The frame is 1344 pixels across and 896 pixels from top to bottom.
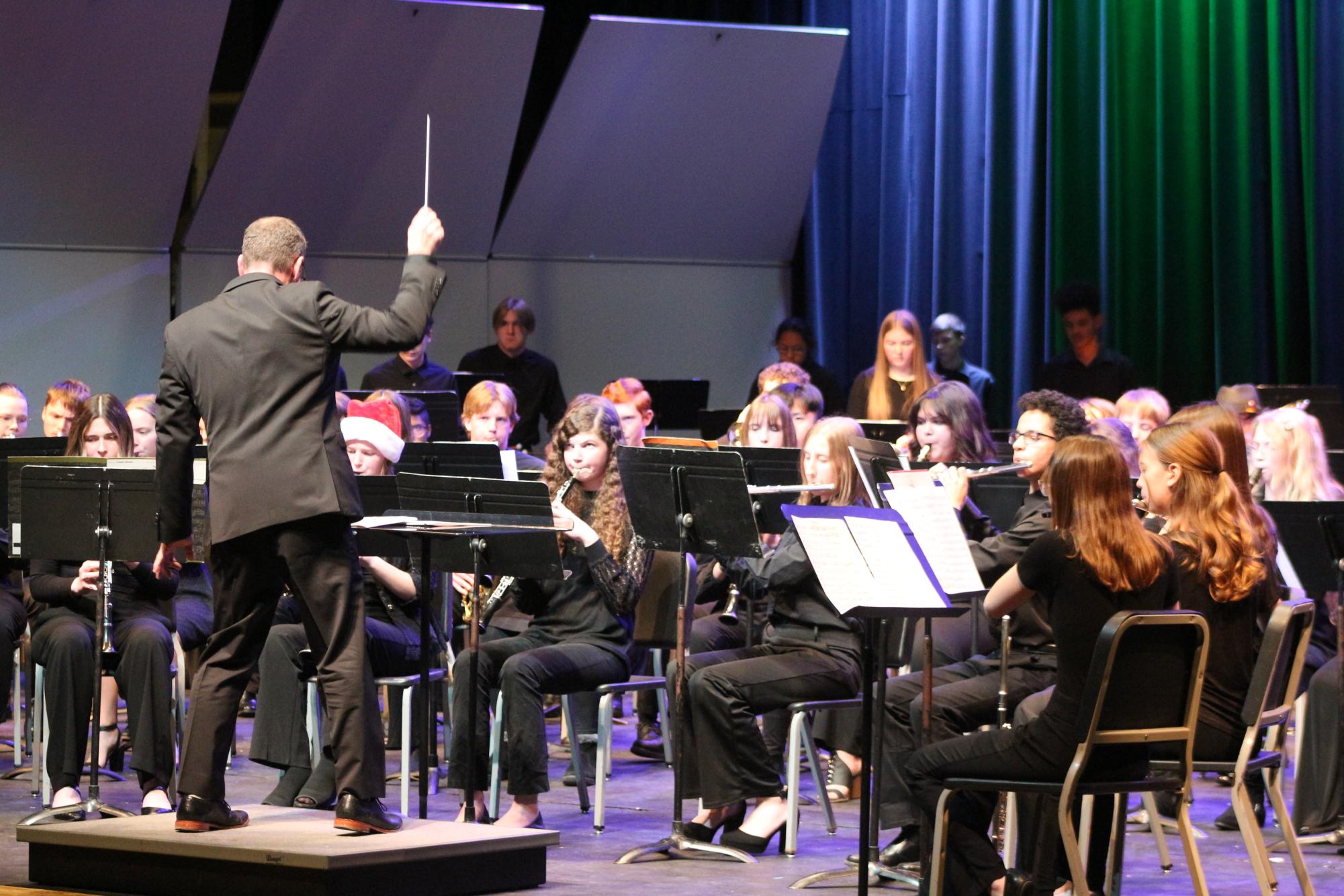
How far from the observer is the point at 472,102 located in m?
9.16

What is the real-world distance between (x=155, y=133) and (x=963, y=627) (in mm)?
5127

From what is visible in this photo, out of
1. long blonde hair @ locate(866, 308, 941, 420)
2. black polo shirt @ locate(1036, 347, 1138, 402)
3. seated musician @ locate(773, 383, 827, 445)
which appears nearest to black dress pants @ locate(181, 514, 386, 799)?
seated musician @ locate(773, 383, 827, 445)

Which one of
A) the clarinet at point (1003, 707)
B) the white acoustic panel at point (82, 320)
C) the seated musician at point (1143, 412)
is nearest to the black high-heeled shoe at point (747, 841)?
the clarinet at point (1003, 707)

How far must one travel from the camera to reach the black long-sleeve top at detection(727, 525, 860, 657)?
5102 mm

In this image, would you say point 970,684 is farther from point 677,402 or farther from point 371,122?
point 371,122

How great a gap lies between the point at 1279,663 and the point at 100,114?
634 centimetres

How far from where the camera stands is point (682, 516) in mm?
4773

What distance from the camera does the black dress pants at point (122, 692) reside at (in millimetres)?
5227

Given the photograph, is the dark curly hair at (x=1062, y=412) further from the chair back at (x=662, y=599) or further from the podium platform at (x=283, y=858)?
the podium platform at (x=283, y=858)

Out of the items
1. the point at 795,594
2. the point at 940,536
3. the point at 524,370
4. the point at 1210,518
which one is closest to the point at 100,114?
A: the point at 524,370

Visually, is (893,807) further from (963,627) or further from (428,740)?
(428,740)

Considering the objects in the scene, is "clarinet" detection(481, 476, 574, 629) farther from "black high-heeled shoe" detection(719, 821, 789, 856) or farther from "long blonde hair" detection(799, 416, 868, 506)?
"black high-heeled shoe" detection(719, 821, 789, 856)

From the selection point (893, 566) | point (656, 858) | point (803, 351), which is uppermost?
point (803, 351)

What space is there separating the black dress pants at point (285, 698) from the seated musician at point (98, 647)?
0.26 meters
